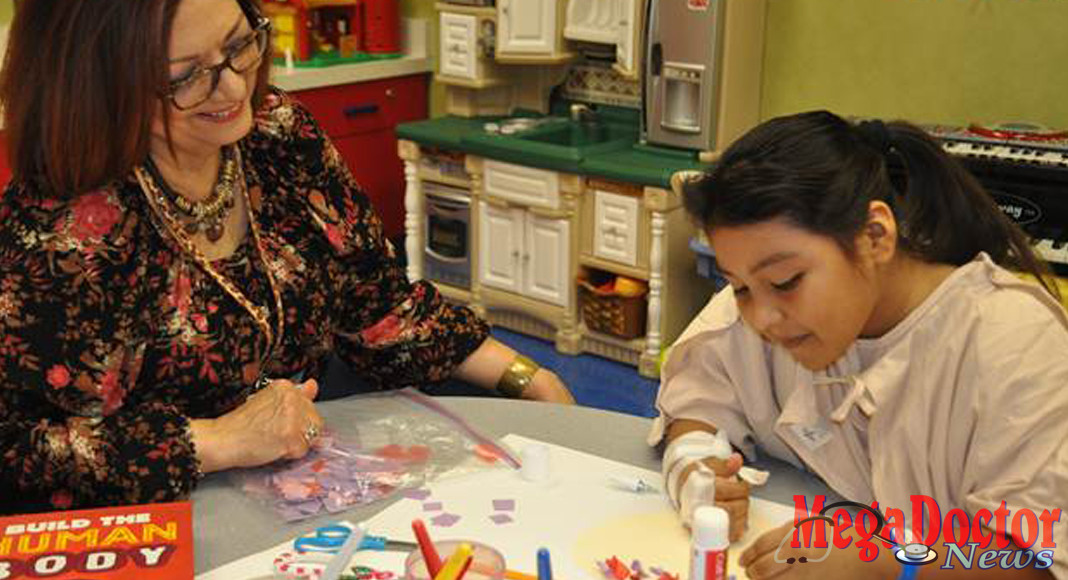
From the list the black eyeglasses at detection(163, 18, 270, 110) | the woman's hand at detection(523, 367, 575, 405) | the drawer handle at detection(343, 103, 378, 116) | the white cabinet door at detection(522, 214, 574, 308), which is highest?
the black eyeglasses at detection(163, 18, 270, 110)

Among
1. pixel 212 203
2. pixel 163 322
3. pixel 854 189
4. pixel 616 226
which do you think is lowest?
pixel 616 226

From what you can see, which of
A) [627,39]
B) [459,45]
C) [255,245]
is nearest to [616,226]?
[627,39]

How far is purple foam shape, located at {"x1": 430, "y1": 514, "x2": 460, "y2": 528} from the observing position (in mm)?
A: 1392

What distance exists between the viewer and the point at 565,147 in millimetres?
3887

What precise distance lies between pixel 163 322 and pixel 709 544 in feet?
2.92

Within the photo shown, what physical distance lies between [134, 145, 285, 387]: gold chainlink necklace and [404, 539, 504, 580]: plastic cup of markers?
21.6 inches

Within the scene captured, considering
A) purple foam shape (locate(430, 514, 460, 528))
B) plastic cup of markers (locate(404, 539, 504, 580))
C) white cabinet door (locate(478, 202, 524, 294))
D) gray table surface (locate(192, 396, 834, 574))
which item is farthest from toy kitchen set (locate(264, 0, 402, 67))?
plastic cup of markers (locate(404, 539, 504, 580))

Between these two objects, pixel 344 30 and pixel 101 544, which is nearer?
pixel 101 544

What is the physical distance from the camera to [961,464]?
1.35 metres

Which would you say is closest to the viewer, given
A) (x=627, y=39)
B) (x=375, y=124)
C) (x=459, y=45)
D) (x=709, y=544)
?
(x=709, y=544)

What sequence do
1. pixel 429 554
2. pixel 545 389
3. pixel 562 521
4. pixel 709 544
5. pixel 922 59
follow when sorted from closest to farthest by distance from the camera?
pixel 709 544 → pixel 429 554 → pixel 562 521 → pixel 545 389 → pixel 922 59

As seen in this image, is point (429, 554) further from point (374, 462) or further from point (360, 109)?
point (360, 109)

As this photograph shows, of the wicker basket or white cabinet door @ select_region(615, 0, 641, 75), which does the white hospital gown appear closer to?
Answer: the wicker basket
